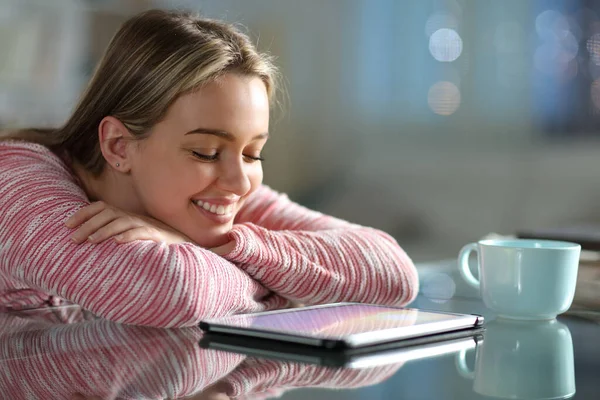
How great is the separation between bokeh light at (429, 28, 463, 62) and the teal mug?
2.70 meters

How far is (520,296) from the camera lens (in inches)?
34.1

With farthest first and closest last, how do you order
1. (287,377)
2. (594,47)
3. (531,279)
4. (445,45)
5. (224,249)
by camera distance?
(445,45)
(594,47)
(224,249)
(531,279)
(287,377)

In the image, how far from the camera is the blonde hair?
1.01m

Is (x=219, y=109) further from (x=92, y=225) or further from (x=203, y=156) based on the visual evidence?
(x=92, y=225)

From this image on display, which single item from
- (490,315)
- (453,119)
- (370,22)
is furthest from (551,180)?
(490,315)

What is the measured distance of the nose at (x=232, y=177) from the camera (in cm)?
102

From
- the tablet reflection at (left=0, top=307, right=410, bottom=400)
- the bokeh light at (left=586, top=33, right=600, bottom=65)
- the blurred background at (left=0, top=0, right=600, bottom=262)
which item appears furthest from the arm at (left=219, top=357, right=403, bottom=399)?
the bokeh light at (left=586, top=33, right=600, bottom=65)

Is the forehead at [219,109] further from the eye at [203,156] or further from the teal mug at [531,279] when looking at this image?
the teal mug at [531,279]

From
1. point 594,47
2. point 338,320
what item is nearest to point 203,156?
point 338,320

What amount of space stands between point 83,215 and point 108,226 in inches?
1.4

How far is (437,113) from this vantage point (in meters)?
3.55

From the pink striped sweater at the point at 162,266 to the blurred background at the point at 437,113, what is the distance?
216 centimetres

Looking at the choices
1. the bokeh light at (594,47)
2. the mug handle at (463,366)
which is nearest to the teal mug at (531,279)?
the mug handle at (463,366)

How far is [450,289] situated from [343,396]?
24.3 inches
